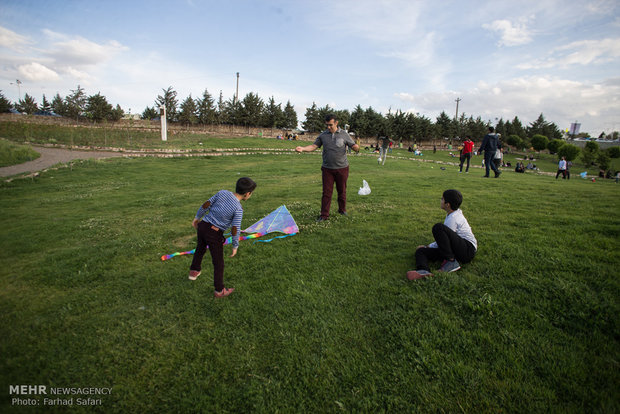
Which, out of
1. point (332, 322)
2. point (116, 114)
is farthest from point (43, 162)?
point (116, 114)

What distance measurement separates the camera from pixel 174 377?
3.05 m

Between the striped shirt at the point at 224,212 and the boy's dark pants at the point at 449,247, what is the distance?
9.87 feet

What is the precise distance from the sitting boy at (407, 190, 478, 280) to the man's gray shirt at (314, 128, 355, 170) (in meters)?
3.14

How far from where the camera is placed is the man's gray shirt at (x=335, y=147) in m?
7.20

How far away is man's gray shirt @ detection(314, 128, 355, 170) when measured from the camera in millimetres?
7197

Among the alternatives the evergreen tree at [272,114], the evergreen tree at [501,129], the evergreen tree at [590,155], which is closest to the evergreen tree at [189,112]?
the evergreen tree at [272,114]

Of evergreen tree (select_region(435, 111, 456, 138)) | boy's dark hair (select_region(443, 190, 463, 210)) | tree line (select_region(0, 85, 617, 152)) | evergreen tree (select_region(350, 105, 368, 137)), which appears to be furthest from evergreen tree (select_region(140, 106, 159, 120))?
boy's dark hair (select_region(443, 190, 463, 210))

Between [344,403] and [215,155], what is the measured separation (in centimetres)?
2845

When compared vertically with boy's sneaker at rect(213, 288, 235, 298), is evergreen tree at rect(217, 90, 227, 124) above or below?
above

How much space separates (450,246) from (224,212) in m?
3.59

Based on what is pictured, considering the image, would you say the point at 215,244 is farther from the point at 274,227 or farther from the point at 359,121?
the point at 359,121

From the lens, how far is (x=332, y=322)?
12.1 feet

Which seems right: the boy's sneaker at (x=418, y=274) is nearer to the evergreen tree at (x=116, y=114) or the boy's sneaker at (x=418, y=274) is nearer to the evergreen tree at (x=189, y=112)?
the evergreen tree at (x=189, y=112)

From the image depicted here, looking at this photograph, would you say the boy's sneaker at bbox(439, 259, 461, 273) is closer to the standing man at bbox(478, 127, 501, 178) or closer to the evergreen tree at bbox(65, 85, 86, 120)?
the standing man at bbox(478, 127, 501, 178)
